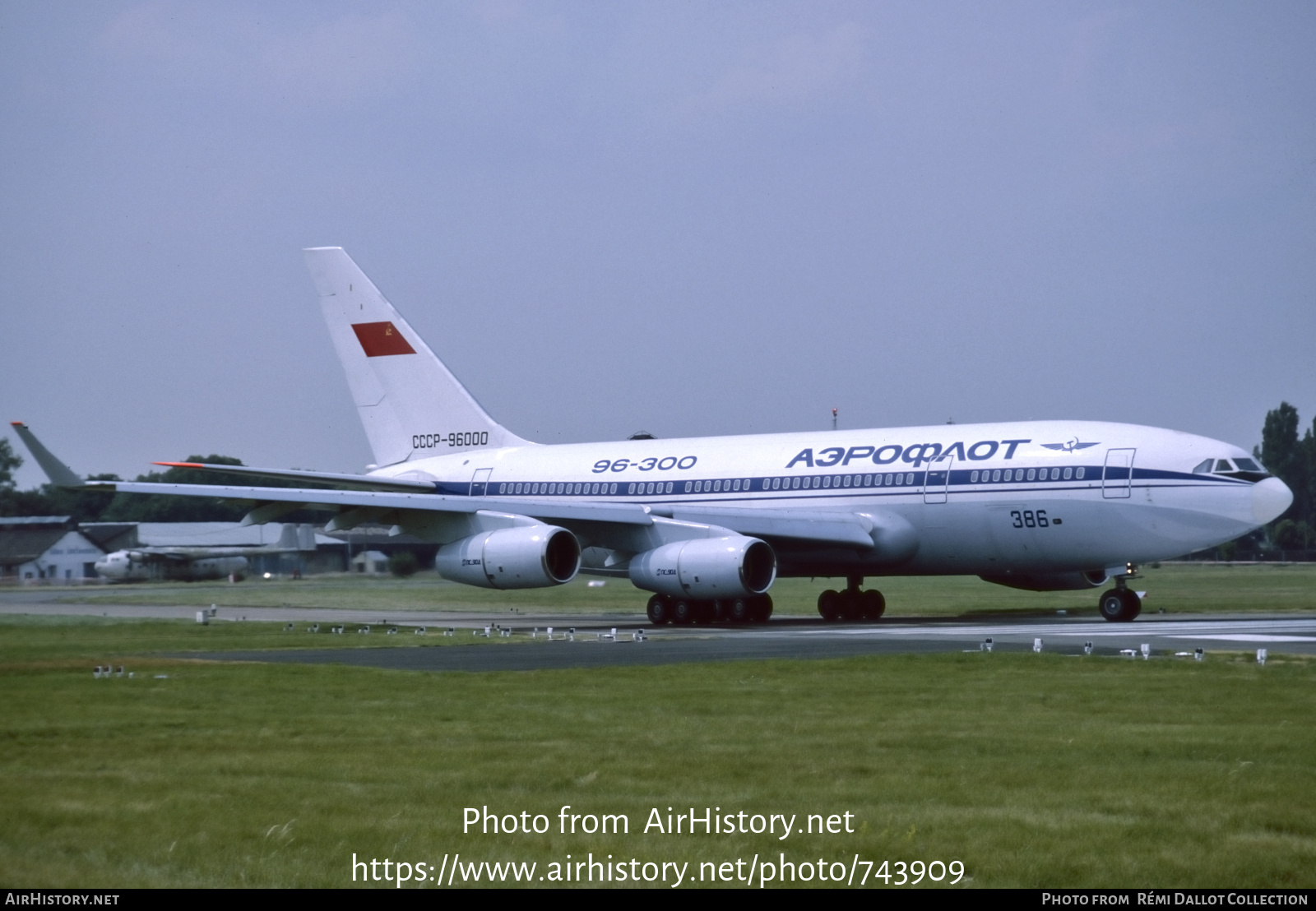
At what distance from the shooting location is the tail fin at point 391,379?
3775cm

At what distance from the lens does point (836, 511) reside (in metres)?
30.2

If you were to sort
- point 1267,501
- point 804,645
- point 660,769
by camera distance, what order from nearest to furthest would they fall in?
point 660,769, point 804,645, point 1267,501

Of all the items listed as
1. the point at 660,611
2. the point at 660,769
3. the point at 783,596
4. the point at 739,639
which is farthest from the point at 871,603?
the point at 660,769

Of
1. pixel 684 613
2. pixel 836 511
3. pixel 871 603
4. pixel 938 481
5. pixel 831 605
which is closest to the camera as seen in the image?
pixel 938 481

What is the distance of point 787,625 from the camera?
29078mm

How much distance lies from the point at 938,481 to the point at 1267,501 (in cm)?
582

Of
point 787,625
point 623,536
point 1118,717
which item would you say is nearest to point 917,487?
point 787,625

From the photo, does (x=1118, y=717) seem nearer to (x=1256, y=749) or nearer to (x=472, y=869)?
(x=1256, y=749)

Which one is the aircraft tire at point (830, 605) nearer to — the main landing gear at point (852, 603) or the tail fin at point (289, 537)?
the main landing gear at point (852, 603)

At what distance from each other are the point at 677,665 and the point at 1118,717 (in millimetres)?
6073

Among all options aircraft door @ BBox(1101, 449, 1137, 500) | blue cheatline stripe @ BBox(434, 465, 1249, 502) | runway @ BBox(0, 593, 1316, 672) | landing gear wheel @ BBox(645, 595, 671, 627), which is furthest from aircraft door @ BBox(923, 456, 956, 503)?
landing gear wheel @ BBox(645, 595, 671, 627)

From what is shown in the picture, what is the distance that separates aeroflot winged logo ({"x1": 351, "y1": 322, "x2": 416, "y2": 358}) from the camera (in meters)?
38.3

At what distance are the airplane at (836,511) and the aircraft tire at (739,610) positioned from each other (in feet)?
0.14

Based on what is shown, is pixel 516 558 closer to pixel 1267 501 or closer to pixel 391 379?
pixel 391 379
